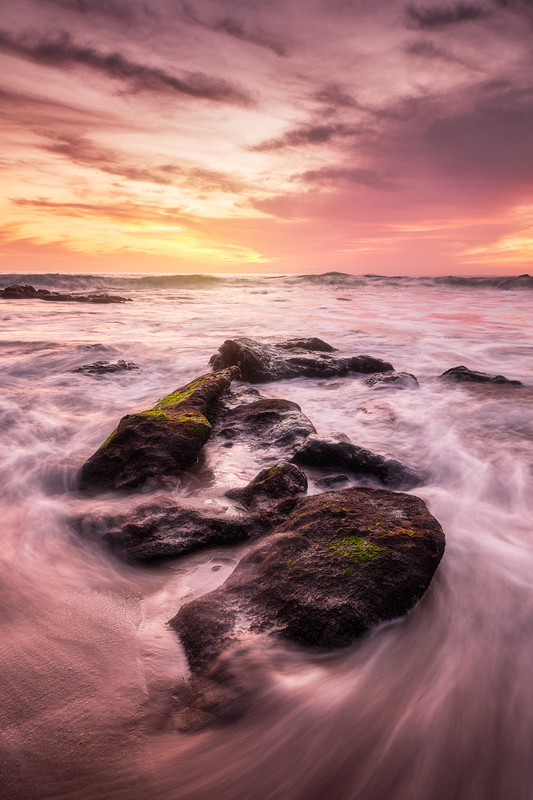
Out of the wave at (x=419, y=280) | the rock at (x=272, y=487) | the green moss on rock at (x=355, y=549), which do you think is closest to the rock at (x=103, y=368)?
the rock at (x=272, y=487)

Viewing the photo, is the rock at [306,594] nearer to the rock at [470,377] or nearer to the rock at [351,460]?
the rock at [351,460]

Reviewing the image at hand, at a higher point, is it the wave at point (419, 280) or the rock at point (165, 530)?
the wave at point (419, 280)

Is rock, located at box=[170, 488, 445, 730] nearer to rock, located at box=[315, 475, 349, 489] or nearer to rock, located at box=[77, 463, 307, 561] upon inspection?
→ rock, located at box=[77, 463, 307, 561]

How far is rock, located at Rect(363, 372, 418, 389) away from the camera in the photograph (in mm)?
6879

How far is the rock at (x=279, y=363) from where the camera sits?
7.07 metres

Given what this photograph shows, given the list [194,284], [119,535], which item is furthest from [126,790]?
[194,284]

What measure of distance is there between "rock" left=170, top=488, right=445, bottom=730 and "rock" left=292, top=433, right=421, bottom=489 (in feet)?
3.86

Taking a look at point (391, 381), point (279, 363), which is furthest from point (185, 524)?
point (391, 381)

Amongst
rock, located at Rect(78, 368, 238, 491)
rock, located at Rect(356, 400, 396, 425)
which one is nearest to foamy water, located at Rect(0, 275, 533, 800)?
rock, located at Rect(78, 368, 238, 491)

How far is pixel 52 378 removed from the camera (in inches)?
296

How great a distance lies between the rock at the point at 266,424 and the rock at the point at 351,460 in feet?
0.93

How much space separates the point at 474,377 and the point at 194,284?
4350 cm

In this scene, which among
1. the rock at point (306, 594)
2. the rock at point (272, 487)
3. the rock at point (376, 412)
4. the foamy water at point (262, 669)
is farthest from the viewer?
the rock at point (376, 412)

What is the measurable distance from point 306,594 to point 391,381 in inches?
214
